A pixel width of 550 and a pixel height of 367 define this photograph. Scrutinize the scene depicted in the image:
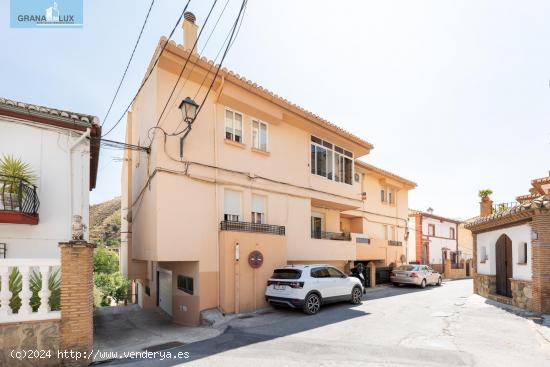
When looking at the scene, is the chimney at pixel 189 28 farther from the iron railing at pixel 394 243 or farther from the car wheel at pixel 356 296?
the iron railing at pixel 394 243

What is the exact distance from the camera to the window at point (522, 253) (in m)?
12.0

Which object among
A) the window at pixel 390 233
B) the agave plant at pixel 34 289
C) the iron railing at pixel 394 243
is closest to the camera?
the agave plant at pixel 34 289

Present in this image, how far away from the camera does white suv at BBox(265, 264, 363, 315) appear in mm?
10789

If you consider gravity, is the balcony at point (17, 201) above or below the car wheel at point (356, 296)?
above

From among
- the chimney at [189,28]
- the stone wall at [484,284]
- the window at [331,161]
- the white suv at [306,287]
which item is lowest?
the stone wall at [484,284]

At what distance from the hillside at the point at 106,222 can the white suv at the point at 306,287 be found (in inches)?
1712

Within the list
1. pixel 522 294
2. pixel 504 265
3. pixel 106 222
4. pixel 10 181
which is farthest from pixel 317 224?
pixel 106 222

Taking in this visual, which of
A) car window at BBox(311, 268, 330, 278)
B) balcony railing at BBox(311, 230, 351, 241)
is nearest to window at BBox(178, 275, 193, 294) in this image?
car window at BBox(311, 268, 330, 278)

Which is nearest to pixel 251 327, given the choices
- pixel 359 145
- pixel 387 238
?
pixel 359 145

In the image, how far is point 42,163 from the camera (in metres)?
9.13

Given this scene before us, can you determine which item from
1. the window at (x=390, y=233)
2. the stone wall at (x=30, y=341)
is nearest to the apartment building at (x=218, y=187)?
the stone wall at (x=30, y=341)

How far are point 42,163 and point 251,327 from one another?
287 inches

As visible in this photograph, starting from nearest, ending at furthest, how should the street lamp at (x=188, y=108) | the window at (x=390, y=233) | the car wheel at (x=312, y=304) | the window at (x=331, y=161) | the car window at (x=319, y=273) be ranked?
the street lamp at (x=188, y=108), the car wheel at (x=312, y=304), the car window at (x=319, y=273), the window at (x=331, y=161), the window at (x=390, y=233)

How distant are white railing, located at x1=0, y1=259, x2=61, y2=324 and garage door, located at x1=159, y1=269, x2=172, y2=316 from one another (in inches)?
286
